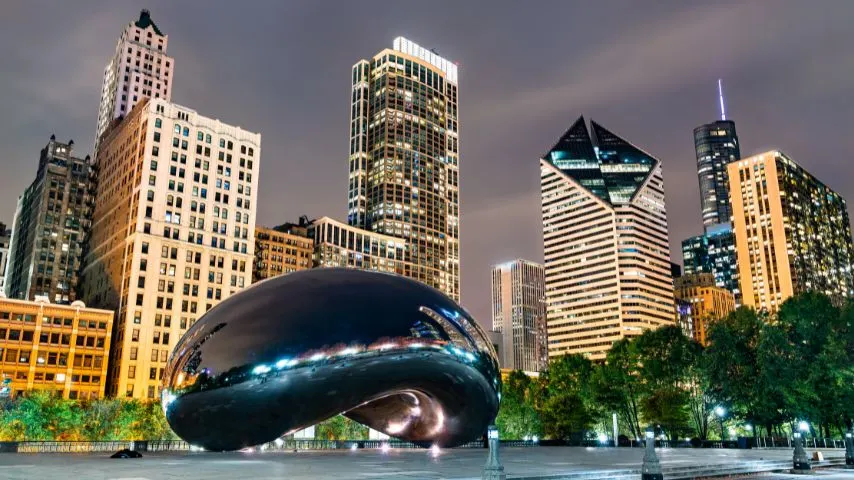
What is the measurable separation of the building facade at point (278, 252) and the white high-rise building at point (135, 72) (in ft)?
154

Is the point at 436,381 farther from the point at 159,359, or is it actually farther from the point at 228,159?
the point at 228,159

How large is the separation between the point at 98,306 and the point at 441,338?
12038 cm

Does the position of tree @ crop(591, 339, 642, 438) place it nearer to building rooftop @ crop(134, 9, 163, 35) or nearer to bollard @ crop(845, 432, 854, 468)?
bollard @ crop(845, 432, 854, 468)

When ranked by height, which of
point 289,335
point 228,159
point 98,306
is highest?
point 228,159

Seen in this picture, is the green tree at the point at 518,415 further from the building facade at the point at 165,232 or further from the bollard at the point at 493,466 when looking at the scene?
the bollard at the point at 493,466

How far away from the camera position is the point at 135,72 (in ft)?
552

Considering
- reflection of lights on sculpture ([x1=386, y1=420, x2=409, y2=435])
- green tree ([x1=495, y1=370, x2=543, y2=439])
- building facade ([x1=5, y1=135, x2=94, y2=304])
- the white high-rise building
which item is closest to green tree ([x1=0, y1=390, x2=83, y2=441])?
green tree ([x1=495, y1=370, x2=543, y2=439])

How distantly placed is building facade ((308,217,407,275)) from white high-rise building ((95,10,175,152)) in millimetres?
53437

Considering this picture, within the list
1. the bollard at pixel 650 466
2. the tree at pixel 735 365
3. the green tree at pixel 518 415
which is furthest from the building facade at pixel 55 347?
the bollard at pixel 650 466

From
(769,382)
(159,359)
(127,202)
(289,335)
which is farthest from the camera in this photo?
(127,202)

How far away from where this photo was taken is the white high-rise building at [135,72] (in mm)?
166125

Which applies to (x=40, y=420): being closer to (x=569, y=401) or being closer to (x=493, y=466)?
(x=569, y=401)

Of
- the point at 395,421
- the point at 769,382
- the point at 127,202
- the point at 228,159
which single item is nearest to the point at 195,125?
the point at 228,159

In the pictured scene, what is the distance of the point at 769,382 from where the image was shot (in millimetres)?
50125
